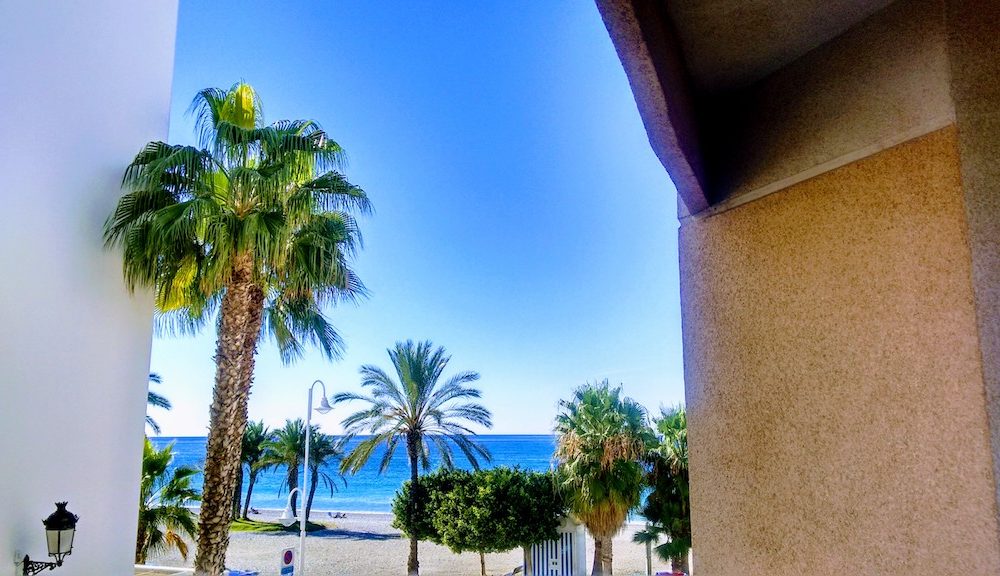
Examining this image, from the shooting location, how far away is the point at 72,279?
21.2 ft

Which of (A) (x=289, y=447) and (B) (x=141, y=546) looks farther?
(A) (x=289, y=447)

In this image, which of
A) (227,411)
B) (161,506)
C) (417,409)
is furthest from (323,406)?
(227,411)

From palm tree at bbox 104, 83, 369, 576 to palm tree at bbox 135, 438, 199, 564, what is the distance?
3.22 meters

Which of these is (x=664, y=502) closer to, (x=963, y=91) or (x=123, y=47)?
(x=123, y=47)

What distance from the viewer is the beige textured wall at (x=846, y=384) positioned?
5.32ft

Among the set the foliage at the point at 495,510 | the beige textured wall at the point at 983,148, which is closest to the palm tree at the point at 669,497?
the foliage at the point at 495,510

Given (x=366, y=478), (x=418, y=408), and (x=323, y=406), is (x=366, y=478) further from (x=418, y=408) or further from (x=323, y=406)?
(x=323, y=406)

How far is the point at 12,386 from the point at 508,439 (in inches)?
2963

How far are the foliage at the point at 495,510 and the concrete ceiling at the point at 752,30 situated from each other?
14.0m

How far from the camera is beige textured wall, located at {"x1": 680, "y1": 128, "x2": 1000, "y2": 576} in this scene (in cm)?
162

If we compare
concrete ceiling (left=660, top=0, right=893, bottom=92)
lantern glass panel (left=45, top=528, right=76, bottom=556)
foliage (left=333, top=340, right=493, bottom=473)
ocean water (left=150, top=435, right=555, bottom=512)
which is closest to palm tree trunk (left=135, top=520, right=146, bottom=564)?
lantern glass panel (left=45, top=528, right=76, bottom=556)

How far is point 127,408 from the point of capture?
7.28 m

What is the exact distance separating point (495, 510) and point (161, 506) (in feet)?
23.1

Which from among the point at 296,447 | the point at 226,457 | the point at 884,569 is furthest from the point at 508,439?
the point at 884,569
